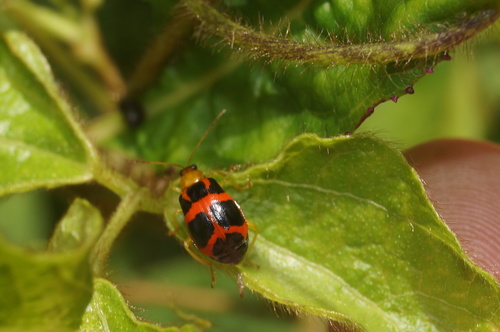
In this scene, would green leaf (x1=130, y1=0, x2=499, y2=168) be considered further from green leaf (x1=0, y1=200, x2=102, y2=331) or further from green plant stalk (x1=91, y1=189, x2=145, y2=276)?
green leaf (x1=0, y1=200, x2=102, y2=331)

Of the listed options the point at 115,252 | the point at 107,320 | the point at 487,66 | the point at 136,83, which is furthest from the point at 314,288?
the point at 487,66

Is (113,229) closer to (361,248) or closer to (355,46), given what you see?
(361,248)

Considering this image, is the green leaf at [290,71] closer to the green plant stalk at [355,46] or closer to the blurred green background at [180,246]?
the green plant stalk at [355,46]

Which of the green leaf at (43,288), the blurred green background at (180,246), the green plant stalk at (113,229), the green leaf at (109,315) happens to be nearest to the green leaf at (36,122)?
the green plant stalk at (113,229)

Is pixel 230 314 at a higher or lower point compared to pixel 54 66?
lower

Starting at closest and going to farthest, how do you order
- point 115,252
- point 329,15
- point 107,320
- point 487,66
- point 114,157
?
point 107,320 → point 329,15 → point 114,157 → point 115,252 → point 487,66

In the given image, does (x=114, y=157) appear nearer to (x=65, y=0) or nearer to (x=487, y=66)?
(x=65, y=0)

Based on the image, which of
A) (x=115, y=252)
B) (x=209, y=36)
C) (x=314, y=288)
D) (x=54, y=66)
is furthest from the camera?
(x=115, y=252)
